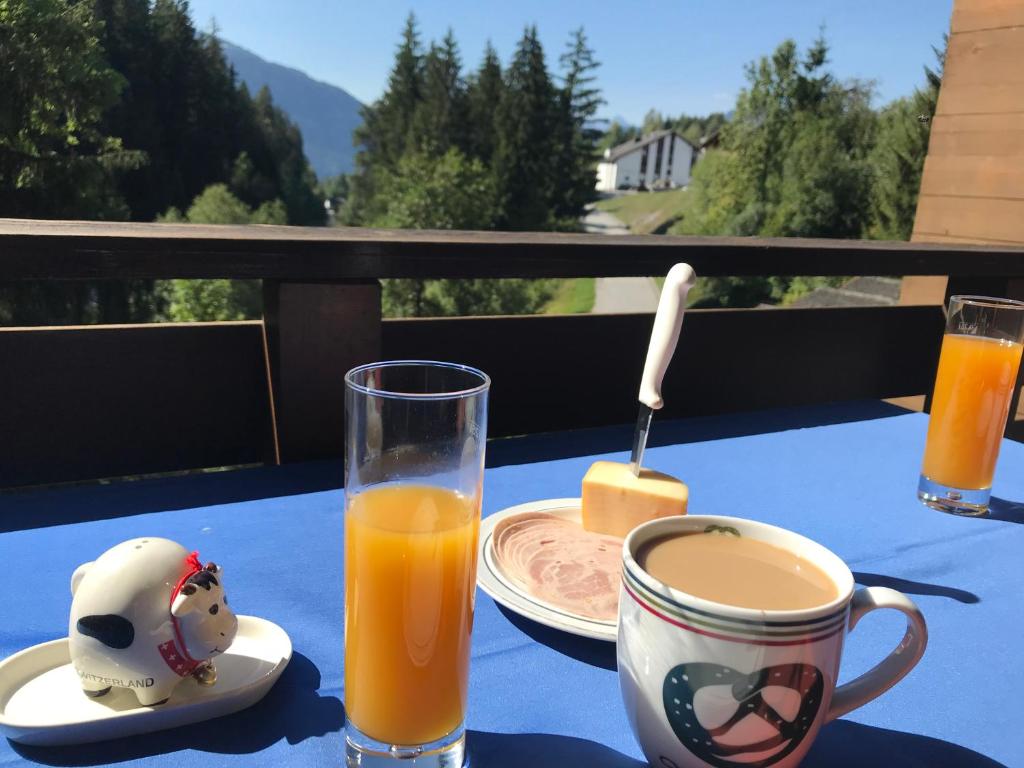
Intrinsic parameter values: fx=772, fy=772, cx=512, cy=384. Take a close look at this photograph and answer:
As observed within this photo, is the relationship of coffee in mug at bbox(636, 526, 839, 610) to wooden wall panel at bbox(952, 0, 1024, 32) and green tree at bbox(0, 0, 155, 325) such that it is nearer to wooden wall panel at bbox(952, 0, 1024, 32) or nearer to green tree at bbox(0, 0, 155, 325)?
wooden wall panel at bbox(952, 0, 1024, 32)

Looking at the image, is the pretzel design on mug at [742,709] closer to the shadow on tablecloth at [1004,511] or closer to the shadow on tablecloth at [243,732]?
the shadow on tablecloth at [243,732]

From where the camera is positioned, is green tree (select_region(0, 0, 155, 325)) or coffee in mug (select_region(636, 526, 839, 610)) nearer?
coffee in mug (select_region(636, 526, 839, 610))

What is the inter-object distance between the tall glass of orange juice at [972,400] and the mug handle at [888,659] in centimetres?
58

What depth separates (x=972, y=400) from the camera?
980 millimetres

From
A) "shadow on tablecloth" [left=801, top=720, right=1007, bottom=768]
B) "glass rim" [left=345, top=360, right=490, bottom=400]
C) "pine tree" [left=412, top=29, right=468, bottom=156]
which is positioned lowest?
"shadow on tablecloth" [left=801, top=720, right=1007, bottom=768]

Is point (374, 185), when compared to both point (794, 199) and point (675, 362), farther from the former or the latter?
point (675, 362)

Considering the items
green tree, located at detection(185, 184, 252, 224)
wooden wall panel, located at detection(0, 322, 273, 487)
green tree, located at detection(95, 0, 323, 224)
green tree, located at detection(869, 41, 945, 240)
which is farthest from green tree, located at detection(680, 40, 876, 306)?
wooden wall panel, located at detection(0, 322, 273, 487)

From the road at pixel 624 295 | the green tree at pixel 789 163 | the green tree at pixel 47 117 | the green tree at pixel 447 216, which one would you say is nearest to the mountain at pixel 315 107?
the road at pixel 624 295

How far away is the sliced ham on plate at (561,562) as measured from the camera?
0.71m

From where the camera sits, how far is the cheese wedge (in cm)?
79

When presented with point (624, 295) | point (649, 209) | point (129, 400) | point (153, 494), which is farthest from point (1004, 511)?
point (649, 209)

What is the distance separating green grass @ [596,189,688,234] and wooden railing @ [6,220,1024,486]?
40434 mm

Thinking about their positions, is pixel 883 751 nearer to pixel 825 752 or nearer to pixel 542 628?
pixel 825 752

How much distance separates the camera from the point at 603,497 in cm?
82
